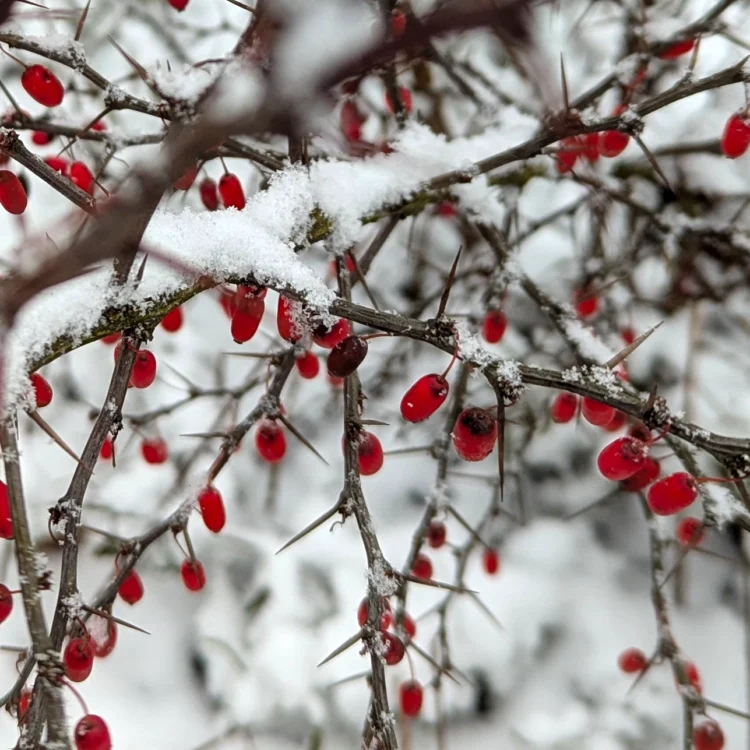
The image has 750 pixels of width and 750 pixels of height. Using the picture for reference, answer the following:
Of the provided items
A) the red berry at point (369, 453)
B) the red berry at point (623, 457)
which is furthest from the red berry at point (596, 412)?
the red berry at point (369, 453)

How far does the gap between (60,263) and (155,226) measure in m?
0.66

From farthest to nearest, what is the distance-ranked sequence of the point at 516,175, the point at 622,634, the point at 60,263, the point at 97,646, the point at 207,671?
the point at 622,634, the point at 207,671, the point at 516,175, the point at 97,646, the point at 60,263

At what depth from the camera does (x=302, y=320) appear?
0.92 m

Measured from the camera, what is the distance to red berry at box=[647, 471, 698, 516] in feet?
3.31

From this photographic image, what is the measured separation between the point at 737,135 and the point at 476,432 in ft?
2.26

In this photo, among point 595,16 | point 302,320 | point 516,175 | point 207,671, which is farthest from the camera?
point 595,16

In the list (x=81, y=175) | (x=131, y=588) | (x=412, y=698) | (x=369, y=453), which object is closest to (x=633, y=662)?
(x=412, y=698)

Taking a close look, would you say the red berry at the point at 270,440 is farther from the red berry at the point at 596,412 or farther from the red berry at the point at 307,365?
the red berry at the point at 596,412

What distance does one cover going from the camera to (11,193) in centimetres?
107

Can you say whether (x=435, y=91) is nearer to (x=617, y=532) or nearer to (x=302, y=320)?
(x=617, y=532)

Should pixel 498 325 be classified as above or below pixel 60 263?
above

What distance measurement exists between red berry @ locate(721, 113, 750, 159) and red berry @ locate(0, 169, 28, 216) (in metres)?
1.11

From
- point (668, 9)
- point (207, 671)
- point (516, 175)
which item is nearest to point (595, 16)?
point (668, 9)

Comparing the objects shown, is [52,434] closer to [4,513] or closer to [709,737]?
[4,513]
